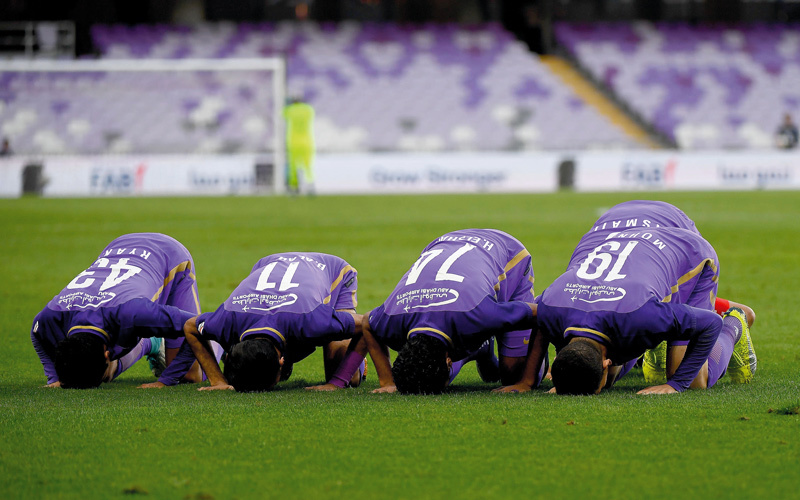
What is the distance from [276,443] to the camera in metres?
4.43

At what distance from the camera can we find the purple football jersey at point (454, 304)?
5.45 metres

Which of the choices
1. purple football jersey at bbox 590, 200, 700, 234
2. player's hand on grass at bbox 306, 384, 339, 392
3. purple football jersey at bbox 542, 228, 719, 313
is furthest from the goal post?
purple football jersey at bbox 542, 228, 719, 313

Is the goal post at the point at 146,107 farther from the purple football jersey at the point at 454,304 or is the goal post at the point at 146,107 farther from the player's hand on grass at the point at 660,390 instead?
the player's hand on grass at the point at 660,390

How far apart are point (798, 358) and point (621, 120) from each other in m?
31.1

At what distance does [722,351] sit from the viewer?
5.73 meters

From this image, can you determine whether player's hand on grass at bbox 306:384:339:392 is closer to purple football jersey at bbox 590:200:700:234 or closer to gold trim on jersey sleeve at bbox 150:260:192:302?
gold trim on jersey sleeve at bbox 150:260:192:302

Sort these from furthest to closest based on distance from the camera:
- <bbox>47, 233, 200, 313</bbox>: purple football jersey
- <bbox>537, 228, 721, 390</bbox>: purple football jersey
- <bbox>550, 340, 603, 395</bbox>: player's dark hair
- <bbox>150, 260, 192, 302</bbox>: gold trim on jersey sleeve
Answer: <bbox>150, 260, 192, 302</bbox>: gold trim on jersey sleeve
<bbox>47, 233, 200, 313</bbox>: purple football jersey
<bbox>537, 228, 721, 390</bbox>: purple football jersey
<bbox>550, 340, 603, 395</bbox>: player's dark hair

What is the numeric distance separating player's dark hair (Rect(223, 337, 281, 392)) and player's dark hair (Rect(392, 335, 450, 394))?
0.65 metres

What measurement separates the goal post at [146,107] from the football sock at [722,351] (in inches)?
944

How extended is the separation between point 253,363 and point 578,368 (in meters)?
1.68

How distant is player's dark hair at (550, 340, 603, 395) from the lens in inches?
204

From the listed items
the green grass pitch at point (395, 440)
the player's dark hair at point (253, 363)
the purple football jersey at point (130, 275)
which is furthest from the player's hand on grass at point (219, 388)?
the purple football jersey at point (130, 275)

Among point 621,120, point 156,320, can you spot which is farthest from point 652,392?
point 621,120

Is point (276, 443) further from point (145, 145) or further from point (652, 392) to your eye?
point (145, 145)
